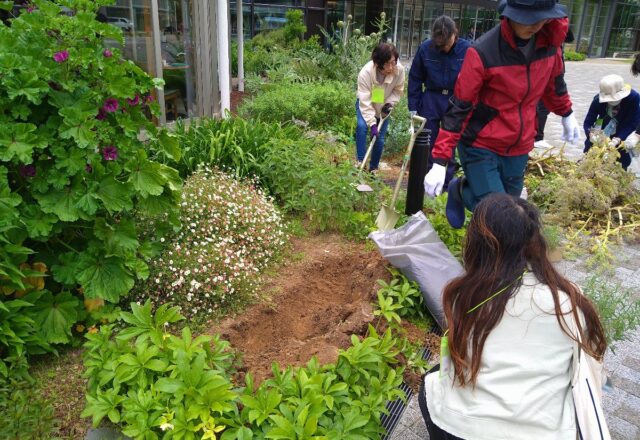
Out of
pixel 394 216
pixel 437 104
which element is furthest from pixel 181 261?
pixel 437 104

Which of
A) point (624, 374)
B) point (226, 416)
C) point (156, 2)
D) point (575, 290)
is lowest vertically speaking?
point (624, 374)

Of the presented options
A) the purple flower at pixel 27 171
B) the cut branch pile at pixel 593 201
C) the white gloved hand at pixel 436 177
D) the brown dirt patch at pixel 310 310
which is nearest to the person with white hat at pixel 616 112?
the cut branch pile at pixel 593 201

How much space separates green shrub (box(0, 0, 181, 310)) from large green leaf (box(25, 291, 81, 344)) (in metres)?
0.03

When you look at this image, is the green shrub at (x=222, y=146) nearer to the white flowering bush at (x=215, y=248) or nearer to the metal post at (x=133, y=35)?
Result: the white flowering bush at (x=215, y=248)

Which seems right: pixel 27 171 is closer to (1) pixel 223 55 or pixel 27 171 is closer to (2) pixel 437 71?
(2) pixel 437 71

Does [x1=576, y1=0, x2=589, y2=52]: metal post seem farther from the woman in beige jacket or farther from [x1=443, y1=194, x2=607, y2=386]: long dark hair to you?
[x1=443, y1=194, x2=607, y2=386]: long dark hair

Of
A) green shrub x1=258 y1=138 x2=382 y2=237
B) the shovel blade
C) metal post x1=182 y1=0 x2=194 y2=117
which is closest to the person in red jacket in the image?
the shovel blade

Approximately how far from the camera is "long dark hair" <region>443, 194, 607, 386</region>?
1.75 metres

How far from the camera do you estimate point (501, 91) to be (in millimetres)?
3152

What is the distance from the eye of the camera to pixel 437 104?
5391 mm

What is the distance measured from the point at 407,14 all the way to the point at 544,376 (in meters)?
25.9

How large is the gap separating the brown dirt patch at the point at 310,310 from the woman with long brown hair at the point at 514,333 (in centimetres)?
93

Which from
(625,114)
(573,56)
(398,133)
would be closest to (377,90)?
(398,133)

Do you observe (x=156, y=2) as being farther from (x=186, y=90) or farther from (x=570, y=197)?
(x=570, y=197)
